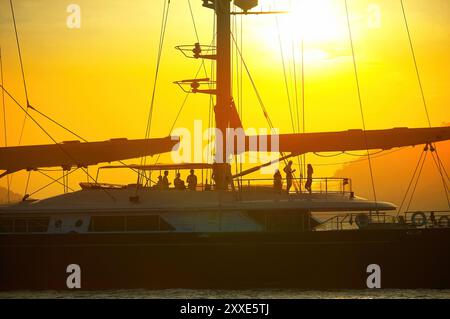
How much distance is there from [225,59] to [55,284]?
41.1 ft

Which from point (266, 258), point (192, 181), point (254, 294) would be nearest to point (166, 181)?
point (192, 181)

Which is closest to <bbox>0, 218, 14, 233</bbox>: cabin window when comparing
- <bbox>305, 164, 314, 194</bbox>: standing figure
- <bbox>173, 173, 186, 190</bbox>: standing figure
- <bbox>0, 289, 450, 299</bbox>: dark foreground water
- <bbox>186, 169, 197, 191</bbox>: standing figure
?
<bbox>0, 289, 450, 299</bbox>: dark foreground water

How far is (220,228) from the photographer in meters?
52.3

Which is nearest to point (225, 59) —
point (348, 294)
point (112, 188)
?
point (112, 188)

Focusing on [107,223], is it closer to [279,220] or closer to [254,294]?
[254,294]

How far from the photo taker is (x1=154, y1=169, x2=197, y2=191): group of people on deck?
177ft

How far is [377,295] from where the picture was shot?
51.5 metres

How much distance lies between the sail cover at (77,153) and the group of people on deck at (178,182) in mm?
1264

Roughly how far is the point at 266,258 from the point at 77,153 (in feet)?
33.3

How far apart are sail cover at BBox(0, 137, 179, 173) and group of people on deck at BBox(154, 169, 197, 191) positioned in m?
1.26

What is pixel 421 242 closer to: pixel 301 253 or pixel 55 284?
pixel 301 253

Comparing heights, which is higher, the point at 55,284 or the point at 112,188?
the point at 112,188
